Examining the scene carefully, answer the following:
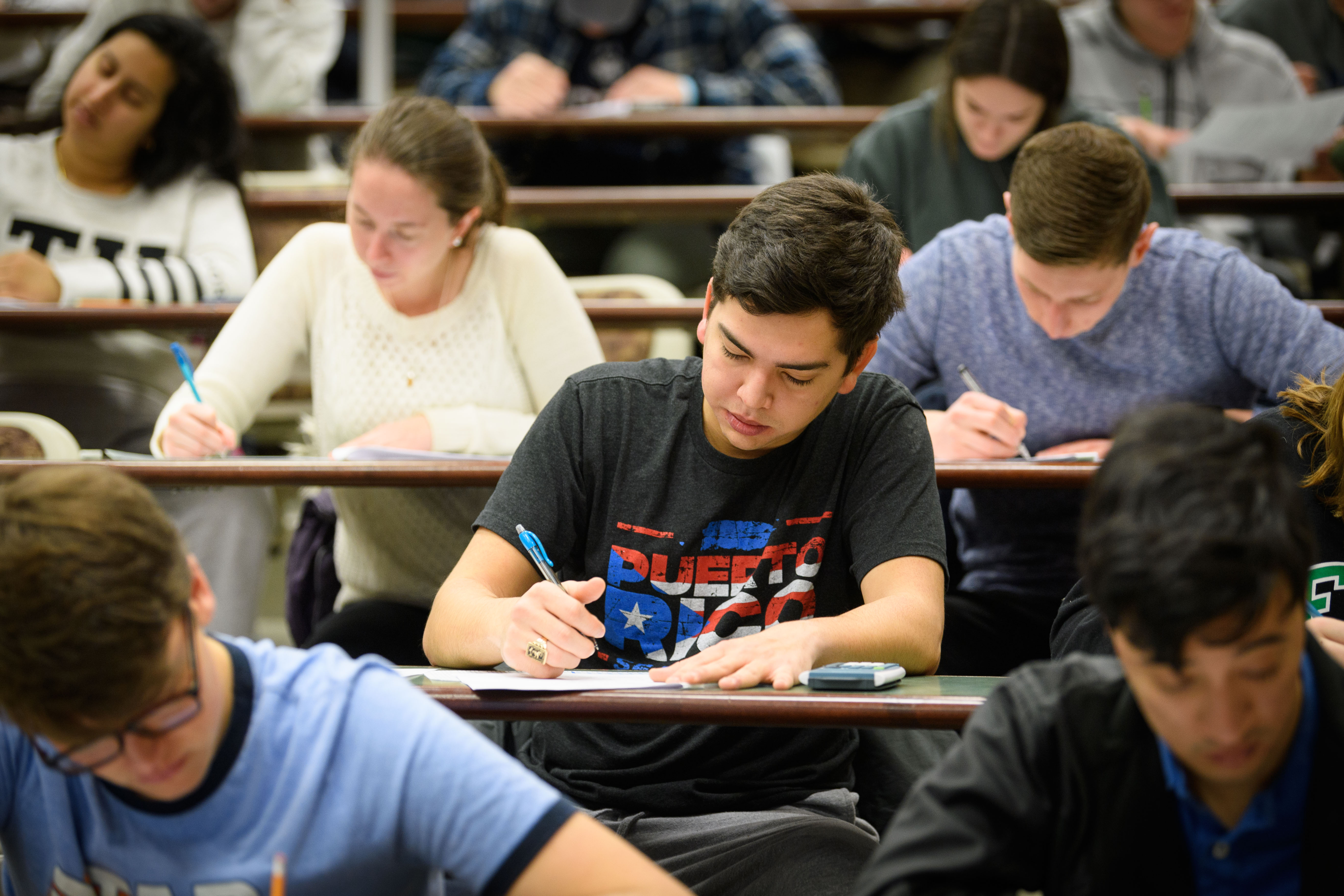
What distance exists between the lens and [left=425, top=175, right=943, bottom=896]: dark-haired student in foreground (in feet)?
3.99

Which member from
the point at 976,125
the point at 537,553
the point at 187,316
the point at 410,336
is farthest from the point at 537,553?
the point at 976,125

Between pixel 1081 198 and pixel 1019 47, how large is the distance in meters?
0.71

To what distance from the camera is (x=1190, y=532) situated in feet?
2.44

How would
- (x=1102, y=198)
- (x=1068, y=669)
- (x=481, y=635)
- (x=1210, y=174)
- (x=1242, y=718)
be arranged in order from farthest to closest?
(x=1210, y=174) → (x=1102, y=198) → (x=481, y=635) → (x=1068, y=669) → (x=1242, y=718)

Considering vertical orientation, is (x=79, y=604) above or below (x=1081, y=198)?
below

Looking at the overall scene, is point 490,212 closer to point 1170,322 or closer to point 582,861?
point 1170,322

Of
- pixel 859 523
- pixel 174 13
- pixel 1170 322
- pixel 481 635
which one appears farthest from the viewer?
pixel 174 13

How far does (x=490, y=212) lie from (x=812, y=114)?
→ 119 centimetres

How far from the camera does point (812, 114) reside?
9.49ft

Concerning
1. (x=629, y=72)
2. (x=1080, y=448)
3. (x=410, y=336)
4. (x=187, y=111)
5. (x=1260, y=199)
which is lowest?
(x=1080, y=448)

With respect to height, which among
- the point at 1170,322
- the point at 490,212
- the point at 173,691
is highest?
the point at 490,212

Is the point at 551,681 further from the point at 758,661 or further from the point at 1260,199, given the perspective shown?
the point at 1260,199

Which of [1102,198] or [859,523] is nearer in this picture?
[859,523]

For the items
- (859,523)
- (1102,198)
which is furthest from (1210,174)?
(859,523)
